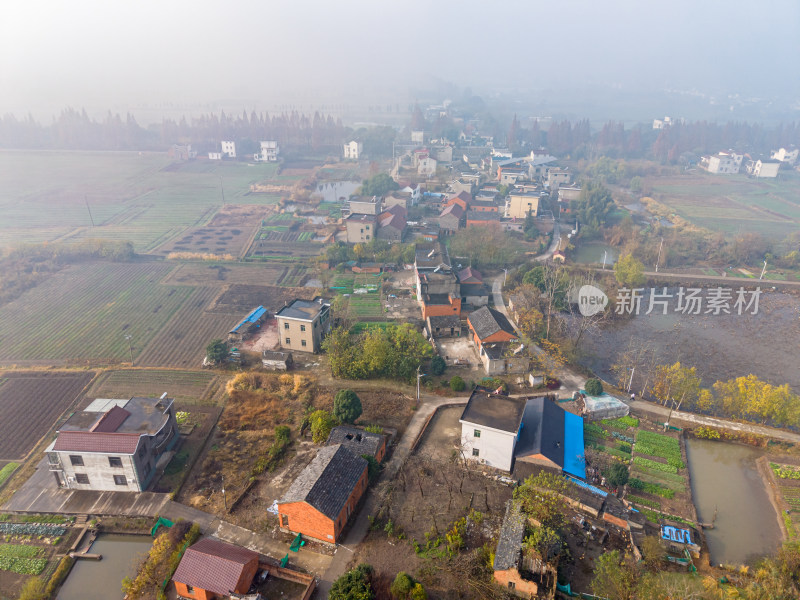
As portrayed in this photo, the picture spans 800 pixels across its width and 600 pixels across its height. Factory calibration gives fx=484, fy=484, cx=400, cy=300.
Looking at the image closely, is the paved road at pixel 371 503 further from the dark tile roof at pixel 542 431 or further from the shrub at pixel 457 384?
the dark tile roof at pixel 542 431

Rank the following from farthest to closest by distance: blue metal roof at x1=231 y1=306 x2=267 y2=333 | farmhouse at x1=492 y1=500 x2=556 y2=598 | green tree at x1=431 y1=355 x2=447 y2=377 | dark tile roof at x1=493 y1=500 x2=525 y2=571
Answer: blue metal roof at x1=231 y1=306 x2=267 y2=333 → green tree at x1=431 y1=355 x2=447 y2=377 → dark tile roof at x1=493 y1=500 x2=525 y2=571 → farmhouse at x1=492 y1=500 x2=556 y2=598

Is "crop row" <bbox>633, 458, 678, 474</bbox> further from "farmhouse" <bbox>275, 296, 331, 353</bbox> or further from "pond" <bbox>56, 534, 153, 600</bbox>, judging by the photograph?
"pond" <bbox>56, 534, 153, 600</bbox>

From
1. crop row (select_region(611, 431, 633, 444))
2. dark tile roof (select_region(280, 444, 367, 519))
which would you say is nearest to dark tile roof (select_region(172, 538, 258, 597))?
dark tile roof (select_region(280, 444, 367, 519))

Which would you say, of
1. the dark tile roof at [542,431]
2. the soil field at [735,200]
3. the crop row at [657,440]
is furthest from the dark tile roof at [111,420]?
the soil field at [735,200]

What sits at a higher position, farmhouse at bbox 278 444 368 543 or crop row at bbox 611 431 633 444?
farmhouse at bbox 278 444 368 543

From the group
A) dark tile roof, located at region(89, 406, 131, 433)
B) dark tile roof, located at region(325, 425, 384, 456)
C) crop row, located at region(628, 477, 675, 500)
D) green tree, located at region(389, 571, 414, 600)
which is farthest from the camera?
dark tile roof, located at region(325, 425, 384, 456)

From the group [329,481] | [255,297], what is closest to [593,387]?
[329,481]
